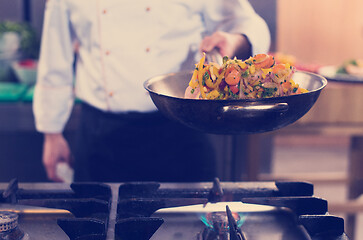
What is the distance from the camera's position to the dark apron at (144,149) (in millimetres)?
1488

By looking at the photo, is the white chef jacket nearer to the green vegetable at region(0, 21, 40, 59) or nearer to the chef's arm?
the chef's arm

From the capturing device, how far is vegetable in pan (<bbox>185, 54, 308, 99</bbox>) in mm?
852

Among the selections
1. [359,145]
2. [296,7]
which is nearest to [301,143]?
[296,7]

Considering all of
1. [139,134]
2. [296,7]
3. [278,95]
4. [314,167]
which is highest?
[296,7]

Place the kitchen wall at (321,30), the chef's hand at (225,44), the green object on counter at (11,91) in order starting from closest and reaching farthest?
1. the chef's hand at (225,44)
2. the green object on counter at (11,91)
3. the kitchen wall at (321,30)

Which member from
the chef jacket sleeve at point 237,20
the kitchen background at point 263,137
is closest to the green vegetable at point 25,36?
the kitchen background at point 263,137

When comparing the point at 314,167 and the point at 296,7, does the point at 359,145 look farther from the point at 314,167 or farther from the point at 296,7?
the point at 296,7

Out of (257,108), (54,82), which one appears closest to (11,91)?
(54,82)

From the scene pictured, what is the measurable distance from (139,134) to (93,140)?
0.15 meters

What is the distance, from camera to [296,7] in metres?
4.29

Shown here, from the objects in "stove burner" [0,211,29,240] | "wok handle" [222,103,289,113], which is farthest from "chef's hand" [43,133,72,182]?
"wok handle" [222,103,289,113]

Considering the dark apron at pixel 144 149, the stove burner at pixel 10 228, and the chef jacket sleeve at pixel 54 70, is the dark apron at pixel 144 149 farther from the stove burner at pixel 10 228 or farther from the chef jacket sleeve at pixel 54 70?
the stove burner at pixel 10 228

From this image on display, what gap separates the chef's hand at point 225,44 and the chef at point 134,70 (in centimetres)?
25

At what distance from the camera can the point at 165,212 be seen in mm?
1000
